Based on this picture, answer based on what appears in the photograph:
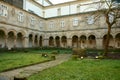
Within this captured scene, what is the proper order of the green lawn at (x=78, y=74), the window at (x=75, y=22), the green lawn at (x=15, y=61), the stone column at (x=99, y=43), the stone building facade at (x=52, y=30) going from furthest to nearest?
the window at (x=75, y=22) < the stone column at (x=99, y=43) < the stone building facade at (x=52, y=30) < the green lawn at (x=15, y=61) < the green lawn at (x=78, y=74)

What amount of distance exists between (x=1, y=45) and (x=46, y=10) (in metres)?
19.1

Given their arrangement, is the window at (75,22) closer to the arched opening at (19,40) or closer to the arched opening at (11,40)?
the arched opening at (19,40)

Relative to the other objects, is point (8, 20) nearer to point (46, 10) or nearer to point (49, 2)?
point (46, 10)

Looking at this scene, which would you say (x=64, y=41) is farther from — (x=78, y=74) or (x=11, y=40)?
(x=78, y=74)

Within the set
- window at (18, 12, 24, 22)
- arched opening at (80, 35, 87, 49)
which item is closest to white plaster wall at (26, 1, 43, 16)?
window at (18, 12, 24, 22)

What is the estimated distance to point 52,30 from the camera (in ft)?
119

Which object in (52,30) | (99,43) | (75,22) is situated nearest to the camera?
(99,43)

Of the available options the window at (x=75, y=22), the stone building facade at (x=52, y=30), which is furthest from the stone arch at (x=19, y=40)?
the window at (x=75, y=22)

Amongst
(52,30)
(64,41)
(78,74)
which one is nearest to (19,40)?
(52,30)

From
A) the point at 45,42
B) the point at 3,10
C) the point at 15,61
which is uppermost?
the point at 3,10

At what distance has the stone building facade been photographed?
25.2 m

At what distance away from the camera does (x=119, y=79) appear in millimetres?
6527

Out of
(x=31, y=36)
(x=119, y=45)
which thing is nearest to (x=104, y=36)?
(x=119, y=45)

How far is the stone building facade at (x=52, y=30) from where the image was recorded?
25.2 m
